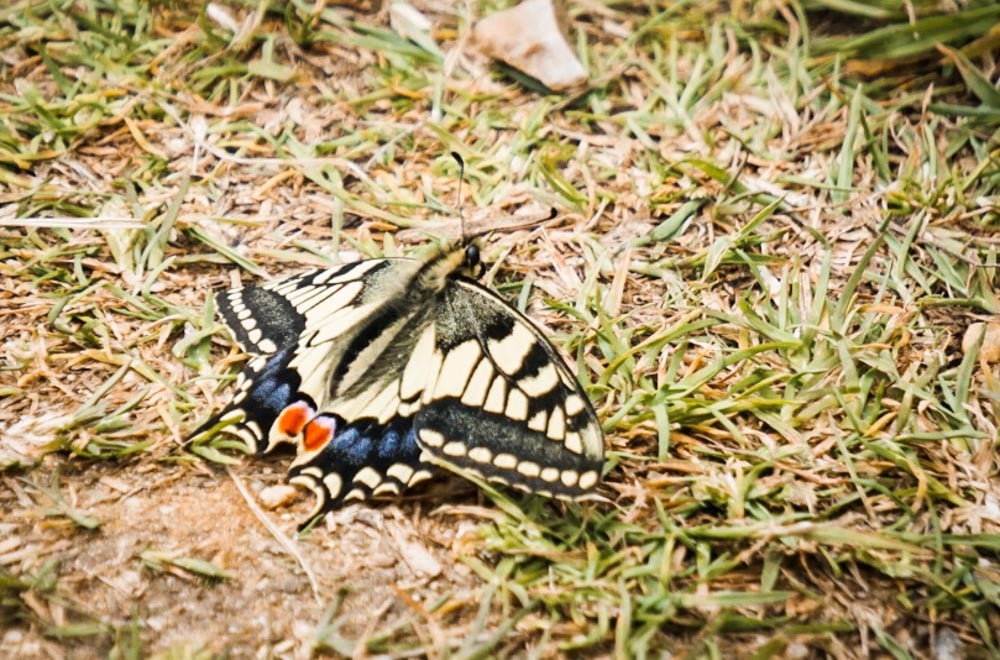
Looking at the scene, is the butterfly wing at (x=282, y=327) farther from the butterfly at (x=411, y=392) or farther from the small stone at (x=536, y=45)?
the small stone at (x=536, y=45)

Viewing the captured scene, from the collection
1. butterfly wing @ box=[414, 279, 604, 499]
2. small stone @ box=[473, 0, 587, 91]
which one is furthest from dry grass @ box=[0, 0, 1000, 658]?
butterfly wing @ box=[414, 279, 604, 499]

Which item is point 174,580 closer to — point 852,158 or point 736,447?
point 736,447

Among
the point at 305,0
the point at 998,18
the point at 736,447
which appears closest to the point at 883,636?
the point at 736,447

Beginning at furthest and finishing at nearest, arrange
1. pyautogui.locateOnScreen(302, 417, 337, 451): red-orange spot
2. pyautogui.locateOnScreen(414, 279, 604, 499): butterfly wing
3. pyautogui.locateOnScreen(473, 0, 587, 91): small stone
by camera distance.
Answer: pyautogui.locateOnScreen(473, 0, 587, 91): small stone → pyautogui.locateOnScreen(302, 417, 337, 451): red-orange spot → pyautogui.locateOnScreen(414, 279, 604, 499): butterfly wing

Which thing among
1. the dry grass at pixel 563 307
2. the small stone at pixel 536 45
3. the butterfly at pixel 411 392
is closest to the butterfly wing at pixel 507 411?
the butterfly at pixel 411 392

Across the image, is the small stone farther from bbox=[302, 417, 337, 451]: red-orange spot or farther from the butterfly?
bbox=[302, 417, 337, 451]: red-orange spot

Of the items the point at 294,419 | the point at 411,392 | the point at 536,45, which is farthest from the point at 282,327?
the point at 536,45
